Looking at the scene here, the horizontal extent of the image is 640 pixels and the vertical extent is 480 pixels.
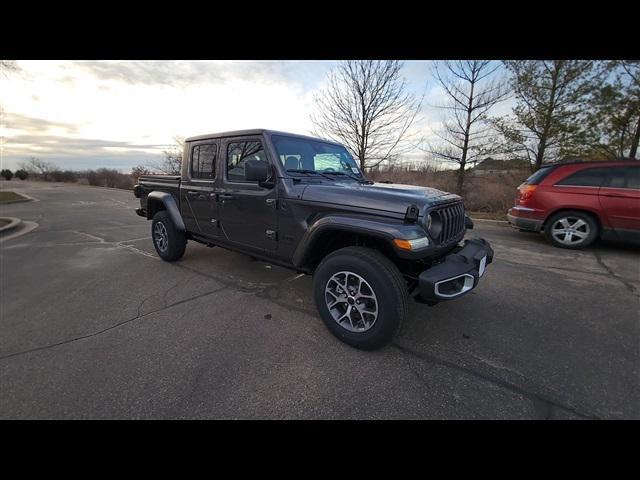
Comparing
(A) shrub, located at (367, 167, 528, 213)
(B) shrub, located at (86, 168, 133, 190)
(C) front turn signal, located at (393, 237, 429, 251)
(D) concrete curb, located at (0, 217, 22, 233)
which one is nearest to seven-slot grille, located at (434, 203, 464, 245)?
(C) front turn signal, located at (393, 237, 429, 251)

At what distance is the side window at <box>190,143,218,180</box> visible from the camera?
12.8 ft

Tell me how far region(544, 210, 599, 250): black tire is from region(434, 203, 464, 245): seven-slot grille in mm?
4083

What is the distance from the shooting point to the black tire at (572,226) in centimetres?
542

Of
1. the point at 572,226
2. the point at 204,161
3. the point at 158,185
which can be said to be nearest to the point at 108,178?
the point at 158,185

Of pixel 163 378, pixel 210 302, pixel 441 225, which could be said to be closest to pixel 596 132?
pixel 441 225

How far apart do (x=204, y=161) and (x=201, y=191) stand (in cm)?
44

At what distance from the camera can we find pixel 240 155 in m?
3.54

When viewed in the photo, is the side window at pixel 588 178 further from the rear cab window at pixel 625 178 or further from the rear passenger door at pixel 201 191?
the rear passenger door at pixel 201 191

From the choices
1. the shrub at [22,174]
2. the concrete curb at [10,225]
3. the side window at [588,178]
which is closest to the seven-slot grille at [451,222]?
the side window at [588,178]

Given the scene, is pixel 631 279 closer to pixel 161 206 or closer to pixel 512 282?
pixel 512 282

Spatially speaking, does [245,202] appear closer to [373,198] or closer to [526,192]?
[373,198]

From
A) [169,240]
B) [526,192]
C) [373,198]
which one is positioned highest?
[526,192]

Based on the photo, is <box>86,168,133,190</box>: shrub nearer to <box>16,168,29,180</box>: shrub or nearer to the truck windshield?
<box>16,168,29,180</box>: shrub

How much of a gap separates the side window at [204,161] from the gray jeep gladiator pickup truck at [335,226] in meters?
0.01
